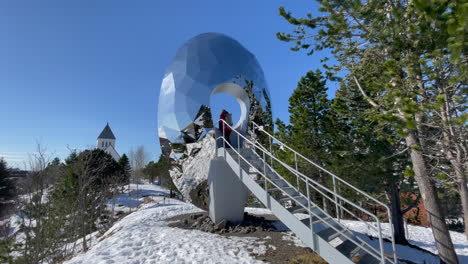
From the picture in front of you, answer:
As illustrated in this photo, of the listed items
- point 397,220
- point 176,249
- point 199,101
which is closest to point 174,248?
point 176,249

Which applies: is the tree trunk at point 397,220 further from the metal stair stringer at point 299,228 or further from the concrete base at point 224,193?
the metal stair stringer at point 299,228

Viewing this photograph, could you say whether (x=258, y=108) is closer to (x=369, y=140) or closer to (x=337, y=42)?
(x=337, y=42)

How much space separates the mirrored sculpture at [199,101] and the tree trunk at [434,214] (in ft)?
15.3

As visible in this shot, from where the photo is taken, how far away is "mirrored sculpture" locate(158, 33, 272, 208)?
7.29 metres

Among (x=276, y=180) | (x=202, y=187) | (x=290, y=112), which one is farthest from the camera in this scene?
(x=290, y=112)

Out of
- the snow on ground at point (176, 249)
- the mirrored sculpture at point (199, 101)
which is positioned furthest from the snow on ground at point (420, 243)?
the mirrored sculpture at point (199, 101)

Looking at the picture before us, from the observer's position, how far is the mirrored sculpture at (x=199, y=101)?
729 cm

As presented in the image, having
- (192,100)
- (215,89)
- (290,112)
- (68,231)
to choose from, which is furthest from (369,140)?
(68,231)

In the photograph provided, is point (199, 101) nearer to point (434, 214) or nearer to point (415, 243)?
point (434, 214)

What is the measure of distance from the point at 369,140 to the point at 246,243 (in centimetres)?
817

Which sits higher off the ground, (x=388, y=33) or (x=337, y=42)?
(x=337, y=42)

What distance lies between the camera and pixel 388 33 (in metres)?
4.10

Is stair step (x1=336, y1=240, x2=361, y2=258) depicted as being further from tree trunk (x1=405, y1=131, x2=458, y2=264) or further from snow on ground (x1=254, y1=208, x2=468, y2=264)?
tree trunk (x1=405, y1=131, x2=458, y2=264)

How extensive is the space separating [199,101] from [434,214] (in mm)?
6793
